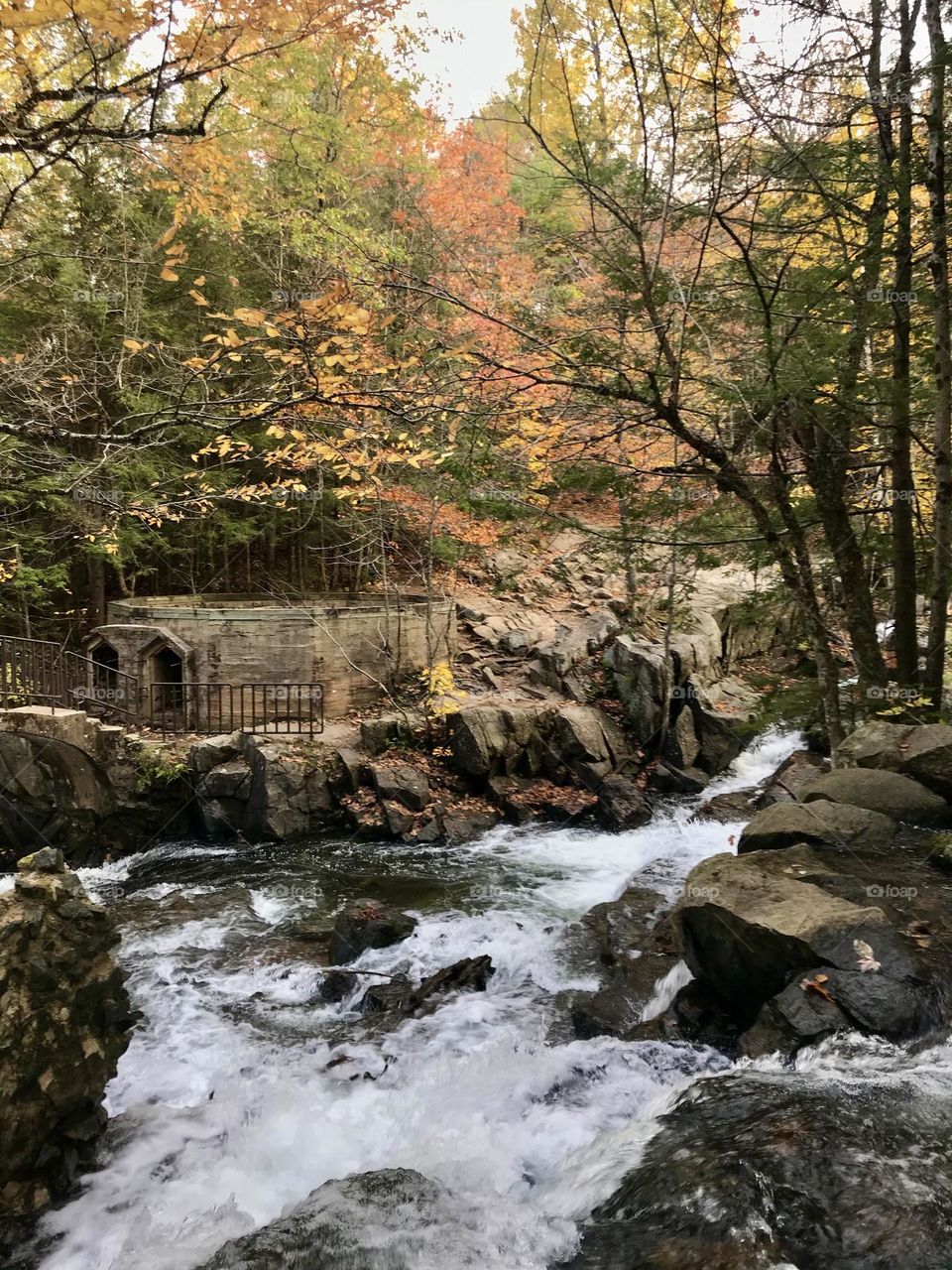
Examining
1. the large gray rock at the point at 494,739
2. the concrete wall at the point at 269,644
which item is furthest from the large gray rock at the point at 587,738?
the concrete wall at the point at 269,644

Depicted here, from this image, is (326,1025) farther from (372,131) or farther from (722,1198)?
(372,131)

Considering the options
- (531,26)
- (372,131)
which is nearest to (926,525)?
(531,26)

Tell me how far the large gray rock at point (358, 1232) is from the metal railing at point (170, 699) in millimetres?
8241

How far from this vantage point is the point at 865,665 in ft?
25.6

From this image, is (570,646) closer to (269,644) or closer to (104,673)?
(269,644)

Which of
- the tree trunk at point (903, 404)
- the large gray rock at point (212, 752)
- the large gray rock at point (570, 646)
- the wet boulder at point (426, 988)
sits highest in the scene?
the tree trunk at point (903, 404)

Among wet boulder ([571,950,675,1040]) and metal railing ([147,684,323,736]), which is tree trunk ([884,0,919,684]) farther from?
metal railing ([147,684,323,736])

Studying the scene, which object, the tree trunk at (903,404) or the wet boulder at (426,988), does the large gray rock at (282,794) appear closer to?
the wet boulder at (426,988)

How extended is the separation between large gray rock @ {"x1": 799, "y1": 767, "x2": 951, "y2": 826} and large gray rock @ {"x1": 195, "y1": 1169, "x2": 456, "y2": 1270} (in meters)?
4.80

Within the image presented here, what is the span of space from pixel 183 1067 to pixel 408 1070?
1804mm

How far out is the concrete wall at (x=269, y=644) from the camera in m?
12.3

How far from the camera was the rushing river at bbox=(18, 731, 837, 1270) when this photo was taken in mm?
3832

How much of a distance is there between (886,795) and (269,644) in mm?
9803

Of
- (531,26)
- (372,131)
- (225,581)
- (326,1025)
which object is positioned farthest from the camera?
(225,581)
